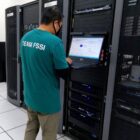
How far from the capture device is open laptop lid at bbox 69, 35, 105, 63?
1.60 meters

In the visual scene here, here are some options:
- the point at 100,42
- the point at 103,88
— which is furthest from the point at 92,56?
the point at 103,88

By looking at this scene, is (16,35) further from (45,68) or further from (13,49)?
(45,68)

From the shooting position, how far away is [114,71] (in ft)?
5.30

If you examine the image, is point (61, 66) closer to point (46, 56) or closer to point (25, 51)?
point (46, 56)

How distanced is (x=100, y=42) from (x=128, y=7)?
0.36m

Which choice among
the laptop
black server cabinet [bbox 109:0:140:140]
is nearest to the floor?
black server cabinet [bbox 109:0:140:140]

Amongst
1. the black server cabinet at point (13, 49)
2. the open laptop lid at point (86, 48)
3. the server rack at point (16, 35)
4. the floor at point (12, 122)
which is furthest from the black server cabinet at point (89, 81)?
the black server cabinet at point (13, 49)

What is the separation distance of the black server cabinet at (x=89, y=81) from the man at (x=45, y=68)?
0.45m

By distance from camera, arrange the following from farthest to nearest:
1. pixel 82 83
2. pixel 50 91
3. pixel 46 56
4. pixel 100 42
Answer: pixel 82 83
pixel 100 42
pixel 50 91
pixel 46 56

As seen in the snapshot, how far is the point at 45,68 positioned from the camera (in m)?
1.37

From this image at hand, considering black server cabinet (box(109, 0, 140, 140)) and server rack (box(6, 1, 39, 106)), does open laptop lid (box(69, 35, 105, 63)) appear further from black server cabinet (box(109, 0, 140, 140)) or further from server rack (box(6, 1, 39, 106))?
server rack (box(6, 1, 39, 106))

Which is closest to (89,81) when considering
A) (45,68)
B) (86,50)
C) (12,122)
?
(86,50)

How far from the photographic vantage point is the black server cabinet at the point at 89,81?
1653mm

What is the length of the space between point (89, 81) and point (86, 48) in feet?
1.19
